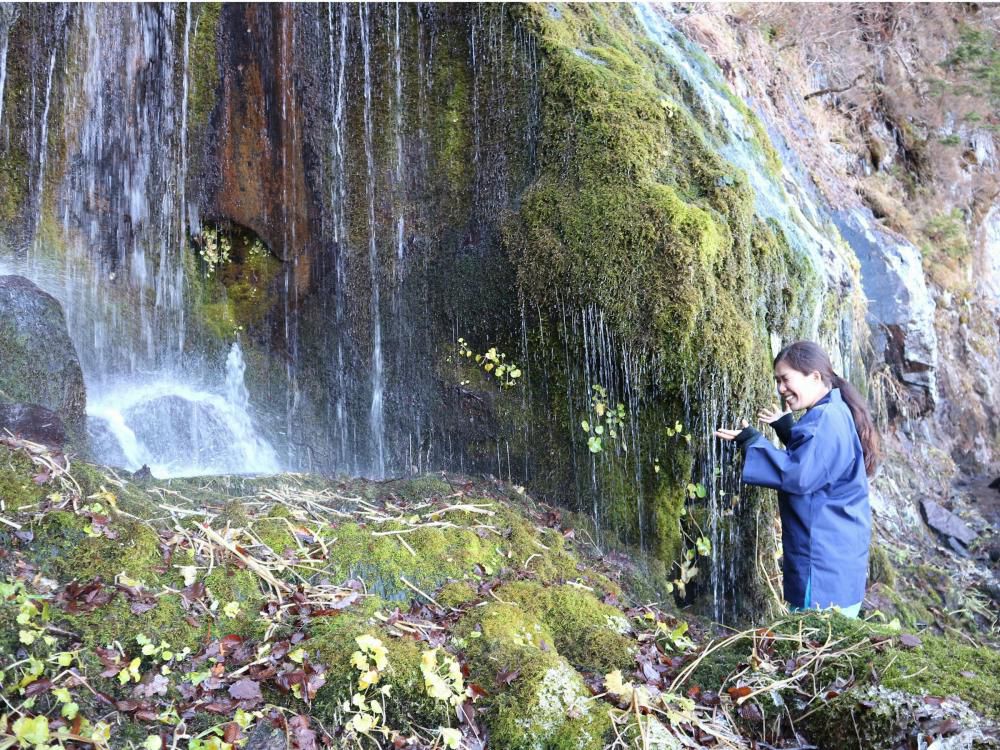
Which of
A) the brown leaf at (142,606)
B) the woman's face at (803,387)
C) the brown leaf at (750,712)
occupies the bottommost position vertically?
the brown leaf at (750,712)

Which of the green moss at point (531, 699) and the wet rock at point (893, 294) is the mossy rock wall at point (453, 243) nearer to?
the green moss at point (531, 699)

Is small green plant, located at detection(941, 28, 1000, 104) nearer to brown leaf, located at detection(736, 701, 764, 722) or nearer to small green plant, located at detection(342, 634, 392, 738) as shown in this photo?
brown leaf, located at detection(736, 701, 764, 722)

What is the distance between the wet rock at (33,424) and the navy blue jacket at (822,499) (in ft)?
12.9

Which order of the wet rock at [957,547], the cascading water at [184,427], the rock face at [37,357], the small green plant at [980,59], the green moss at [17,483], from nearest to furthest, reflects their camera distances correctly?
the green moss at [17,483] → the rock face at [37,357] → the cascading water at [184,427] → the wet rock at [957,547] → the small green plant at [980,59]

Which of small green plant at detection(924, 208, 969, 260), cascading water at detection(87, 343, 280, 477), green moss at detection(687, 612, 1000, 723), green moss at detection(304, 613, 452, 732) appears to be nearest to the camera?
green moss at detection(687, 612, 1000, 723)

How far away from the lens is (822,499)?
11.9 ft

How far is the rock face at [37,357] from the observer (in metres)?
5.28

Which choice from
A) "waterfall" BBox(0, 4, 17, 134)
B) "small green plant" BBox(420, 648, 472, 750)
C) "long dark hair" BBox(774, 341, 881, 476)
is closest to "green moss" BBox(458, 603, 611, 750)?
"small green plant" BBox(420, 648, 472, 750)

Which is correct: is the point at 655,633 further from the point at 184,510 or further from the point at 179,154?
the point at 179,154

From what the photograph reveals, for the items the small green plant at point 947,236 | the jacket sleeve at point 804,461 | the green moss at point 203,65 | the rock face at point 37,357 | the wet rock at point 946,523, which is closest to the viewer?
the jacket sleeve at point 804,461

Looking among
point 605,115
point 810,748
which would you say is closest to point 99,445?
point 605,115

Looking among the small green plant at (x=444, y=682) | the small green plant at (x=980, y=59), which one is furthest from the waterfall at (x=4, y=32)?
the small green plant at (x=980, y=59)

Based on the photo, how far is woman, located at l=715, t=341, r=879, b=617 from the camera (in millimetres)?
3580

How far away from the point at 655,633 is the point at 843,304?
15.5 ft
